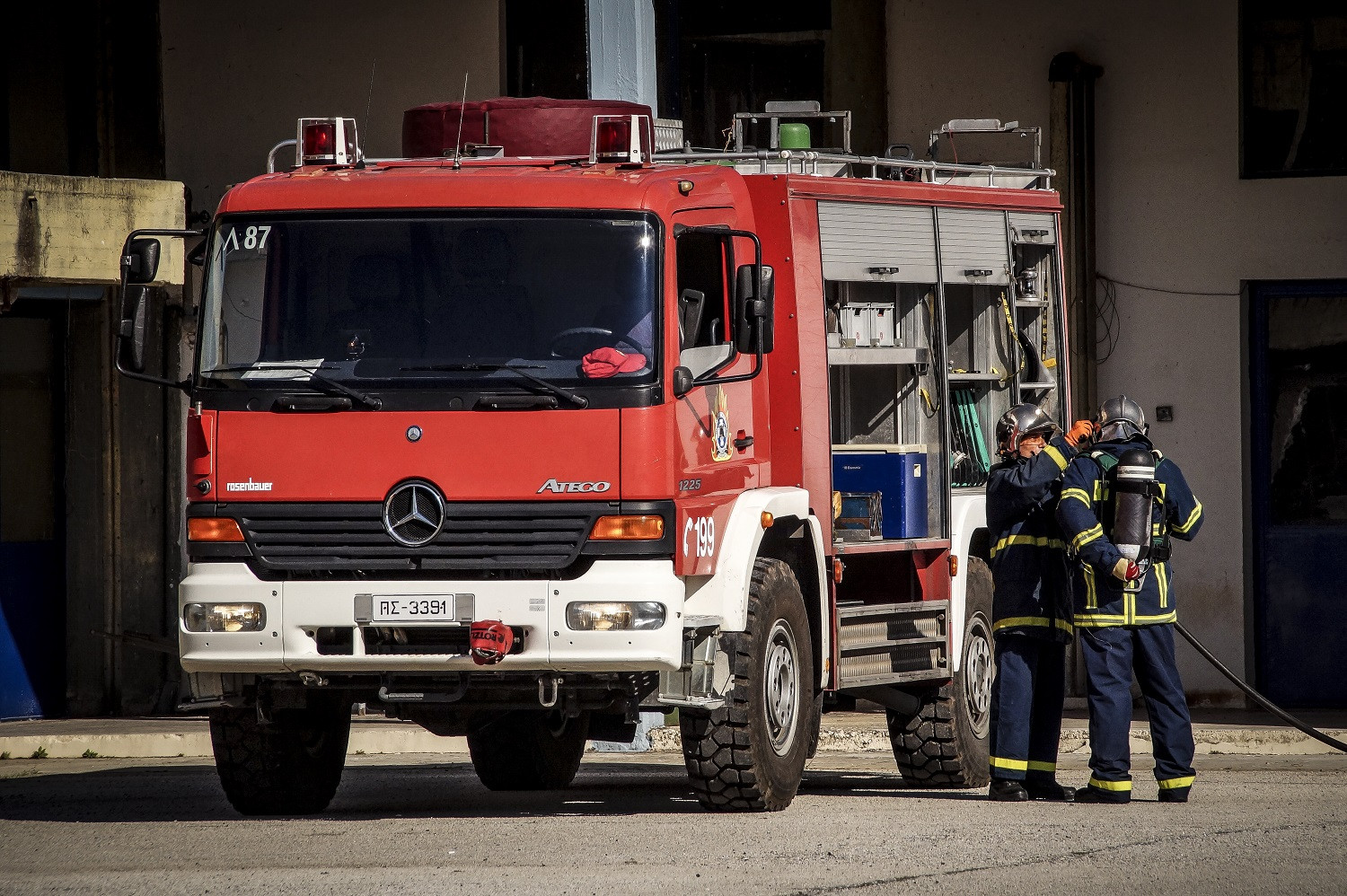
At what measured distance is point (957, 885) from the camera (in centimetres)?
716

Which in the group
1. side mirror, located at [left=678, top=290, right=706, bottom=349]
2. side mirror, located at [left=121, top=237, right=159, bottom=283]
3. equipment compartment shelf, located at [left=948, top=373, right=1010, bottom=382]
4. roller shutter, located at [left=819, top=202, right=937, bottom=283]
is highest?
roller shutter, located at [left=819, top=202, right=937, bottom=283]

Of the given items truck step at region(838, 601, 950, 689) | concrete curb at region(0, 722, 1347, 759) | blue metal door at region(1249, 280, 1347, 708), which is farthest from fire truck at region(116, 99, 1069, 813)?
blue metal door at region(1249, 280, 1347, 708)

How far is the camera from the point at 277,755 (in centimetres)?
942

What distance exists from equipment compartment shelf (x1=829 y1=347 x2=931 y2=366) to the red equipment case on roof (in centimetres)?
160

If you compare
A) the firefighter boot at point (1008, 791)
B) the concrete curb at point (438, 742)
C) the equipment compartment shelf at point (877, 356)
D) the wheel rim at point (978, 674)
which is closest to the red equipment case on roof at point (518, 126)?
the equipment compartment shelf at point (877, 356)

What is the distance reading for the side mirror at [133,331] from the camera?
28.5ft

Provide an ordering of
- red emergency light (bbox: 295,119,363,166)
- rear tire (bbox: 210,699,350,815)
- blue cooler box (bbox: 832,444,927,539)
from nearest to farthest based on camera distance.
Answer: rear tire (bbox: 210,699,350,815), red emergency light (bbox: 295,119,363,166), blue cooler box (bbox: 832,444,927,539)

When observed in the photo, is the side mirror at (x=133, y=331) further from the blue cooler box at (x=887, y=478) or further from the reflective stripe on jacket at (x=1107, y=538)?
the reflective stripe on jacket at (x=1107, y=538)

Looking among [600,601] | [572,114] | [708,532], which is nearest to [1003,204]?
[572,114]

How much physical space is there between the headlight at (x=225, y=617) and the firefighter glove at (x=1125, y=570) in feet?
12.9

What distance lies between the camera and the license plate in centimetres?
836

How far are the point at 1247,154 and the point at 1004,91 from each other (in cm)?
196

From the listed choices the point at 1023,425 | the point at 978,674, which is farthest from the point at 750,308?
the point at 978,674

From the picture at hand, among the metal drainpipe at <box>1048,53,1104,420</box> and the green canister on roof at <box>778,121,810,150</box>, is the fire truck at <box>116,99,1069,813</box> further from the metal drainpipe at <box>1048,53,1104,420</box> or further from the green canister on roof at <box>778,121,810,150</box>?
the metal drainpipe at <box>1048,53,1104,420</box>
